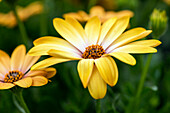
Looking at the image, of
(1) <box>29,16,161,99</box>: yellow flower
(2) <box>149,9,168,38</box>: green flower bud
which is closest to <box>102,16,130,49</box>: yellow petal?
(1) <box>29,16,161,99</box>: yellow flower

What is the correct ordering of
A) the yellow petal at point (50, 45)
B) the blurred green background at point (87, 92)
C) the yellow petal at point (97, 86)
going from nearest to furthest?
the yellow petal at point (97, 86) < the yellow petal at point (50, 45) < the blurred green background at point (87, 92)

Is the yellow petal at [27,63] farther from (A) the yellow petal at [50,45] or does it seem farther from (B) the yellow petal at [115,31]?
(B) the yellow petal at [115,31]

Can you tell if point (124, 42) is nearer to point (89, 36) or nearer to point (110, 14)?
point (89, 36)

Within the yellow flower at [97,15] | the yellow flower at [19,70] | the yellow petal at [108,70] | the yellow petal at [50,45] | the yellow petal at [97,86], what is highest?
the yellow flower at [97,15]

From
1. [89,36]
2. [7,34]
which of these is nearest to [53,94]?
[89,36]

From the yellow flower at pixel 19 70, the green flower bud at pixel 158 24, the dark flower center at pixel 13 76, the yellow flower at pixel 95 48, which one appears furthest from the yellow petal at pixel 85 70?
the green flower bud at pixel 158 24

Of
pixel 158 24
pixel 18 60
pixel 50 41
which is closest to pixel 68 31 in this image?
pixel 50 41

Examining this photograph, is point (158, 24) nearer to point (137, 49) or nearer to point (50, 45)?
point (137, 49)
